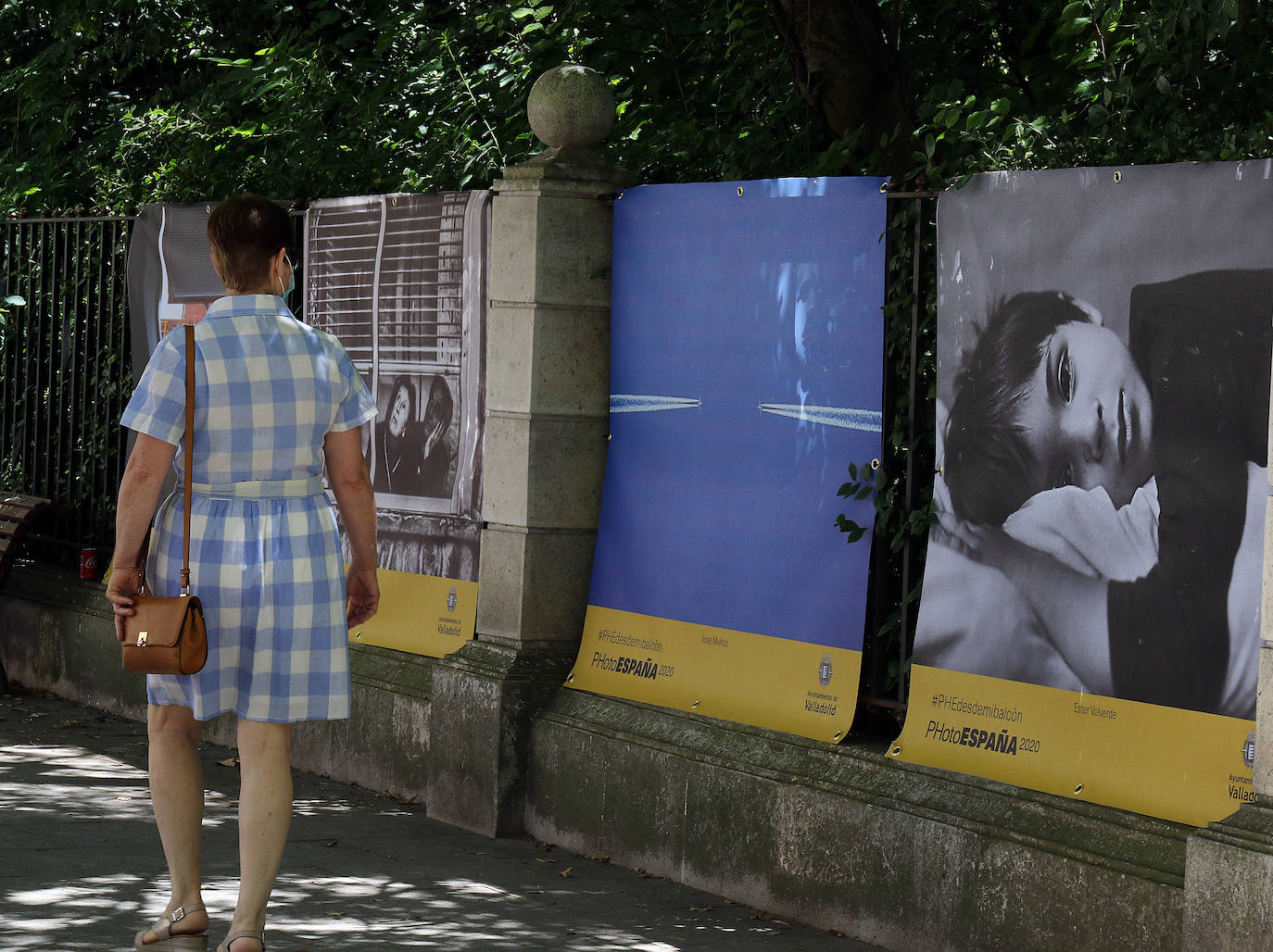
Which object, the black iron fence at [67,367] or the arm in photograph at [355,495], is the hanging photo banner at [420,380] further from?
the arm in photograph at [355,495]

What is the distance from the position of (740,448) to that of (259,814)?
2272mm

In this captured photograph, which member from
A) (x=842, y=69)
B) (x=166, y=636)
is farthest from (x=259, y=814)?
(x=842, y=69)

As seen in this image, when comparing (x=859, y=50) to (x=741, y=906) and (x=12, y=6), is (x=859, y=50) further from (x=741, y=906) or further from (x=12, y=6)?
(x=12, y=6)

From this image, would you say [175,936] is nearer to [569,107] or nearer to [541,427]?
[541,427]

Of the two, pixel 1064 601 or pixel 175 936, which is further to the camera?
pixel 1064 601

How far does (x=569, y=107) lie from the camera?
7.25 m

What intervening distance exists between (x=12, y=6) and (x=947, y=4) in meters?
8.09

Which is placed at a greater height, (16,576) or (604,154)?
(604,154)

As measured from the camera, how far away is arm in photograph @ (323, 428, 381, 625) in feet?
17.3

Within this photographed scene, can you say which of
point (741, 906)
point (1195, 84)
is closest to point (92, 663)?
point (741, 906)

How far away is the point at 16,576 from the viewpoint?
431 inches

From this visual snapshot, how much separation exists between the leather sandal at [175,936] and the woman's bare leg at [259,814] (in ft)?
0.58

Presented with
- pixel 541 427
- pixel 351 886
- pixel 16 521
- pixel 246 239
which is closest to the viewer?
pixel 246 239

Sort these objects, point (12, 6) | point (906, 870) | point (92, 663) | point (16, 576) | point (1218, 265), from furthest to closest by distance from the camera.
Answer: point (12, 6) < point (16, 576) < point (92, 663) < point (906, 870) < point (1218, 265)
